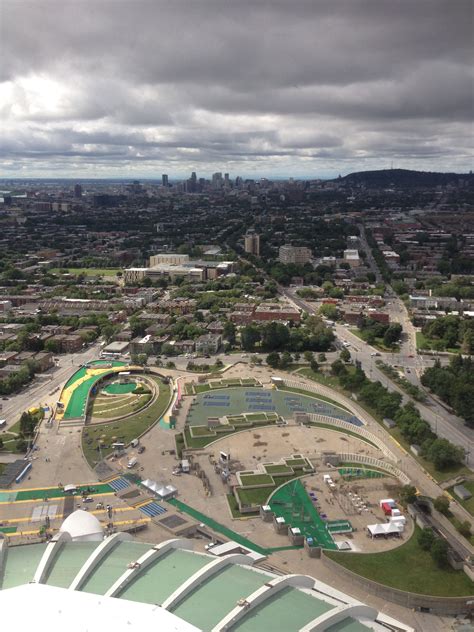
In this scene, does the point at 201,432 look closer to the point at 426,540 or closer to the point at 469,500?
the point at 426,540

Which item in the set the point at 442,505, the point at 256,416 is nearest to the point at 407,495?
the point at 442,505

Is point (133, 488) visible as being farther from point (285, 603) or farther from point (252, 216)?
point (252, 216)

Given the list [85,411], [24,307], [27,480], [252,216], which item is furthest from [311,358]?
[252,216]

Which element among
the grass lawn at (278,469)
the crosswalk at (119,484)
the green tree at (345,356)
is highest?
the green tree at (345,356)

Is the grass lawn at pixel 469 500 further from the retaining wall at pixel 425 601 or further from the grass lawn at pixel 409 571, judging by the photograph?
the retaining wall at pixel 425 601

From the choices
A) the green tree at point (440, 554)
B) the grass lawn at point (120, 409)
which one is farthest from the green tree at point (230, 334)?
the green tree at point (440, 554)
